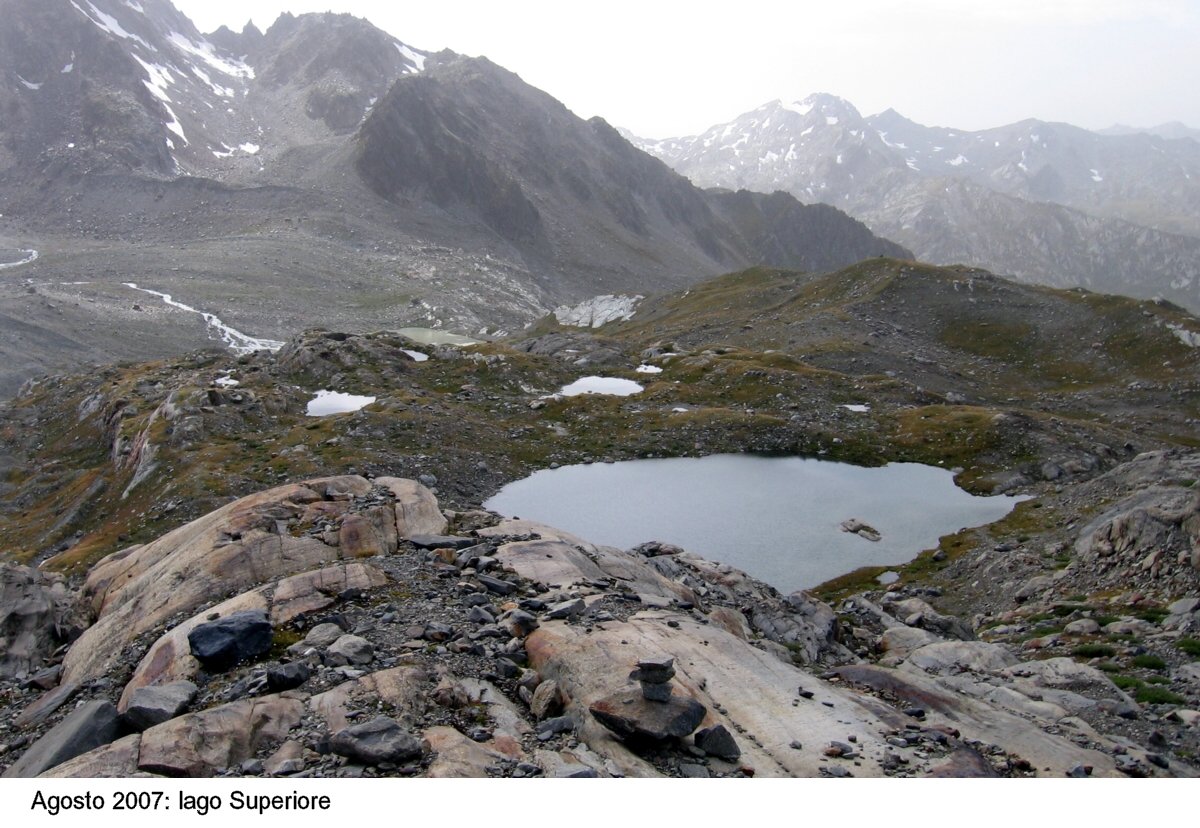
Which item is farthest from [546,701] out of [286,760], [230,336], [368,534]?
[230,336]

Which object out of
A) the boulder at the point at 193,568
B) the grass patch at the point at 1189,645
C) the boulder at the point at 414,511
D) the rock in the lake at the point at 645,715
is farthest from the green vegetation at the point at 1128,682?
the boulder at the point at 193,568

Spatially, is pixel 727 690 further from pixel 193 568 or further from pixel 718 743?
pixel 193 568

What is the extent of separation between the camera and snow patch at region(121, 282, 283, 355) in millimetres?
152750

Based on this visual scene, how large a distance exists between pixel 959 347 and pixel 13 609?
370 ft

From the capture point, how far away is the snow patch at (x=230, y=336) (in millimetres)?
152750

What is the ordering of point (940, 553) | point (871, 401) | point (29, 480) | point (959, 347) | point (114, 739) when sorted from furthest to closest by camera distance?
point (959, 347) < point (871, 401) < point (29, 480) < point (940, 553) < point (114, 739)

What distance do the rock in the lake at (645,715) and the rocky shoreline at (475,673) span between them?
0.05 metres

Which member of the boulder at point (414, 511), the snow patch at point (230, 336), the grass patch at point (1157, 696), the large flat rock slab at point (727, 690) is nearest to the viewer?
the large flat rock slab at point (727, 690)

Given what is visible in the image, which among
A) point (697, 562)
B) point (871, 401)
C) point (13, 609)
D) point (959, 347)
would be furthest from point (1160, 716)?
point (959, 347)

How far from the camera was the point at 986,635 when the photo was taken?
1378 inches

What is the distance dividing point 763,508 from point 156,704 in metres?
45.1

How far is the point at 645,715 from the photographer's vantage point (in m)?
16.7

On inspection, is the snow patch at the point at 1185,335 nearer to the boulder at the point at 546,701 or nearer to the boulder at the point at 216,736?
the boulder at the point at 546,701
